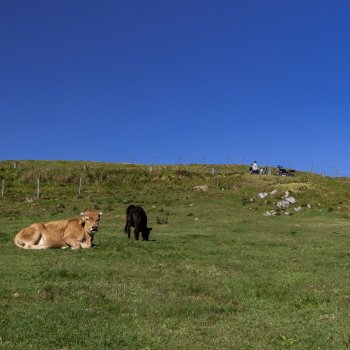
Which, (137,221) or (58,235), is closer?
(58,235)

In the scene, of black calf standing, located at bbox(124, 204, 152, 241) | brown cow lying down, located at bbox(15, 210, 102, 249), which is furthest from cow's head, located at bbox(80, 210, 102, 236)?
black calf standing, located at bbox(124, 204, 152, 241)

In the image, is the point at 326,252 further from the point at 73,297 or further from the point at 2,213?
the point at 2,213

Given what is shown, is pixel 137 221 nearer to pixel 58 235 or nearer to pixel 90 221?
pixel 90 221

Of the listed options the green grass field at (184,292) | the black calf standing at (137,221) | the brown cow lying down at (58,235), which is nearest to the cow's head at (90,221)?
the brown cow lying down at (58,235)

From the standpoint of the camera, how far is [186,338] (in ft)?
26.7

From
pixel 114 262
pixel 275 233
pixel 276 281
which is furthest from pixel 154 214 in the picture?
pixel 276 281

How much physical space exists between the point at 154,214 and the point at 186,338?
30890 mm

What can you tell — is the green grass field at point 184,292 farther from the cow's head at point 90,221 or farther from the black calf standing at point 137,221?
the black calf standing at point 137,221

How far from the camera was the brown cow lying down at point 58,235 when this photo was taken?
18141 millimetres

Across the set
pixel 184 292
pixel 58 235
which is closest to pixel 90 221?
pixel 58 235

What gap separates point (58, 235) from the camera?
18250 mm

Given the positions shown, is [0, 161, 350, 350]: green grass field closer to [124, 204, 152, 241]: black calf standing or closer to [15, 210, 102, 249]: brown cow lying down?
[15, 210, 102, 249]: brown cow lying down

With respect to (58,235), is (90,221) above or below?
above

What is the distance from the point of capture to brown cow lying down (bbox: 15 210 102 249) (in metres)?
18.1
